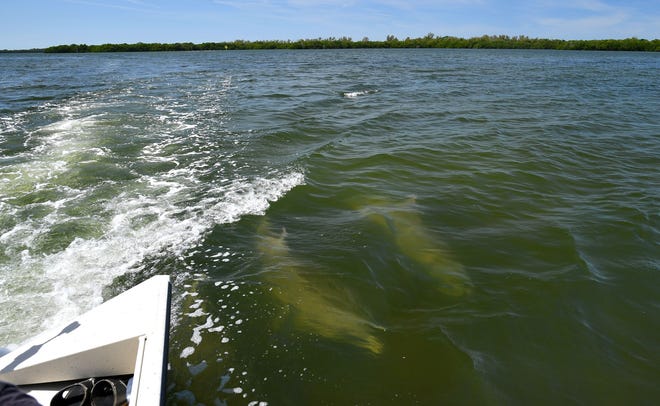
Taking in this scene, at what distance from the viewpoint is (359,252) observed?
20.1 feet

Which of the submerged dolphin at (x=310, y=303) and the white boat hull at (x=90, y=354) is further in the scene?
the submerged dolphin at (x=310, y=303)

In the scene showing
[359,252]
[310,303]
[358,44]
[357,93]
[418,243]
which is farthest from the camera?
[358,44]

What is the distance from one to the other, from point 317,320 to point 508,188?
591 centimetres

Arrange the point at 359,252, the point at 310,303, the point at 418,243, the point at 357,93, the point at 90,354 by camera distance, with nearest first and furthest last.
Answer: the point at 90,354
the point at 310,303
the point at 359,252
the point at 418,243
the point at 357,93

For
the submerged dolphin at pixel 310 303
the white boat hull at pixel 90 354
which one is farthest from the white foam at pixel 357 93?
the white boat hull at pixel 90 354

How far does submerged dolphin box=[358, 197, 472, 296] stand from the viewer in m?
5.38

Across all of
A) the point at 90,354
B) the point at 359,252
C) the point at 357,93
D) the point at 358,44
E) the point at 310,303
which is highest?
the point at 358,44

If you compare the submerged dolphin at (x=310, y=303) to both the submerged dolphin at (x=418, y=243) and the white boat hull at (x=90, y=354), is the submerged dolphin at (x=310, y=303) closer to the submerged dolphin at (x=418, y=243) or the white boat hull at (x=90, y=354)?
the submerged dolphin at (x=418, y=243)

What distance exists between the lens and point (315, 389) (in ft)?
12.4

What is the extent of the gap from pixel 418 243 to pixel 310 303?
233 cm

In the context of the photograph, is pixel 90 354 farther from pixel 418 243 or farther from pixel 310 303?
pixel 418 243

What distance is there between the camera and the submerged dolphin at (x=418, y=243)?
212 inches

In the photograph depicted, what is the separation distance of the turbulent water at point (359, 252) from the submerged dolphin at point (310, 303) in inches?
1.0

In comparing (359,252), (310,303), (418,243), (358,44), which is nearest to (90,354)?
(310,303)
